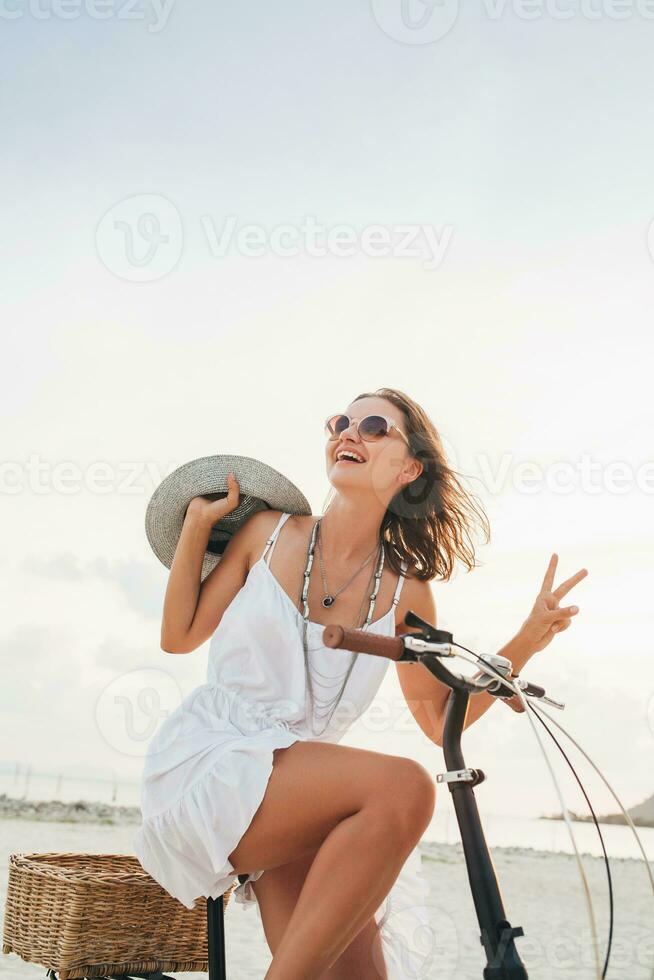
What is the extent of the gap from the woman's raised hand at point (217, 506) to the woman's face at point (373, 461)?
34 cm

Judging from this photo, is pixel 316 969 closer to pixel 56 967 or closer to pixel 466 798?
pixel 466 798

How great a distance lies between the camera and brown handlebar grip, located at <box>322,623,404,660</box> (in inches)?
66.9

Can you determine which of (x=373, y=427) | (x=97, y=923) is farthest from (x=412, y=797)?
(x=373, y=427)

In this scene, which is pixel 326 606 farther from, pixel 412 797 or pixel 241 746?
pixel 412 797

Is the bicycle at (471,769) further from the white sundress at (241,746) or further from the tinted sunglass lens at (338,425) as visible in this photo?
the tinted sunglass lens at (338,425)

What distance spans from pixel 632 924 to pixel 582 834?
7651 mm

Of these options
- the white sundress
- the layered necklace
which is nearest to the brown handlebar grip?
the white sundress

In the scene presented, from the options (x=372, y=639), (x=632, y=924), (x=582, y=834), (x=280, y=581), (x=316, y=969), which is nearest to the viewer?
(x=582, y=834)

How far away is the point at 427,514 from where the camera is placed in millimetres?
3293

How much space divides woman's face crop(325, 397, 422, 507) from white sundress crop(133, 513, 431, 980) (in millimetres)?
247

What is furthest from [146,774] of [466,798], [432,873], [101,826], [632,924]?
[101,826]

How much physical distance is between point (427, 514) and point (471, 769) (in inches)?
58.3

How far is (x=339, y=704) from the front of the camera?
2730 millimetres

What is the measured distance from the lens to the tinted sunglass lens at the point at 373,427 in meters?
3.07
